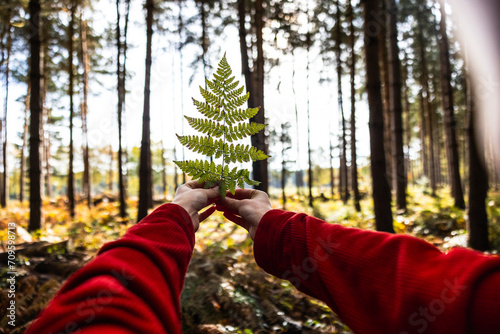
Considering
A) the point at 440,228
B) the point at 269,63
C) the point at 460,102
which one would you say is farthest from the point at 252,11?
the point at 460,102

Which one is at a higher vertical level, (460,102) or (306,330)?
(460,102)

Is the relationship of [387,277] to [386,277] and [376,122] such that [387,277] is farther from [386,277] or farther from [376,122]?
[376,122]

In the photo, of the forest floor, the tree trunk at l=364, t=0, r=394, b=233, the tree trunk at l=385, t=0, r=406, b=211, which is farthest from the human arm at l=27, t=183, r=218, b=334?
the tree trunk at l=385, t=0, r=406, b=211

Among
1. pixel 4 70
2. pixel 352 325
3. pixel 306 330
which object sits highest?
pixel 4 70

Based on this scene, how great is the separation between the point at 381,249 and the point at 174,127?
21223 millimetres

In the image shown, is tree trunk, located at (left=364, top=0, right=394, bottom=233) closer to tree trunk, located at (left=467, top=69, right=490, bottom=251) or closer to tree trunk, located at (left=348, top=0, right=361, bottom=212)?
tree trunk, located at (left=467, top=69, right=490, bottom=251)

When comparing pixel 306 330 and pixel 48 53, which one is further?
pixel 48 53

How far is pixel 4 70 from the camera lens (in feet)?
57.0

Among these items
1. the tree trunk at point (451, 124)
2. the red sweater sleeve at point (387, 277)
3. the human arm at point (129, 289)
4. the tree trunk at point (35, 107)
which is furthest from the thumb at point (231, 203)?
the tree trunk at point (451, 124)

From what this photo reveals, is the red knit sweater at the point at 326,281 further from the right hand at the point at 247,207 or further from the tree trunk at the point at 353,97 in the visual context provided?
the tree trunk at the point at 353,97

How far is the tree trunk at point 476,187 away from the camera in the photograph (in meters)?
5.63

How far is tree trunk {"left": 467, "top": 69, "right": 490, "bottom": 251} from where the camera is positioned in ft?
18.5

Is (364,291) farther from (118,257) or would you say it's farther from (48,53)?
(48,53)

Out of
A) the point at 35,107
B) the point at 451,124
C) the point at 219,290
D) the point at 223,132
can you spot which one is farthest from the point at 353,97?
the point at 223,132
